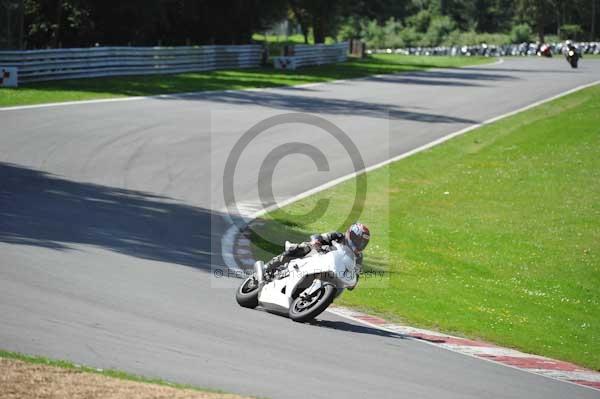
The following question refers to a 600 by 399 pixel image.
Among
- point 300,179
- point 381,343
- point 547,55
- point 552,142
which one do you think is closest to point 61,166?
point 300,179

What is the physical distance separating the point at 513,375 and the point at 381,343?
1478 millimetres

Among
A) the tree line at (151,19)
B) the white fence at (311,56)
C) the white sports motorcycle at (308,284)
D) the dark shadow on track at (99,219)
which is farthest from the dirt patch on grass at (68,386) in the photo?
the white fence at (311,56)

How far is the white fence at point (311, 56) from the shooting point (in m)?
52.9

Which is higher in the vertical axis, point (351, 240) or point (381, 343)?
point (351, 240)

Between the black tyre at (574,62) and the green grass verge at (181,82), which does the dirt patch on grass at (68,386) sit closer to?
the green grass verge at (181,82)

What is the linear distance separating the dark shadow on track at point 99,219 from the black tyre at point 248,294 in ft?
6.55

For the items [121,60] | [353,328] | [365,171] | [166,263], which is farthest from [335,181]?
[121,60]

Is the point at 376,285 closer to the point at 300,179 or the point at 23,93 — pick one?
the point at 300,179

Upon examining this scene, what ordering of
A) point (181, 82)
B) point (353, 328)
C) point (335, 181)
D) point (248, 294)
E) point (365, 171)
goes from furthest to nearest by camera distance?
point (181, 82), point (365, 171), point (335, 181), point (248, 294), point (353, 328)

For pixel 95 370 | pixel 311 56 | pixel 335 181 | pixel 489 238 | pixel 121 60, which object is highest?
pixel 121 60

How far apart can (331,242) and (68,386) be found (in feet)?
14.7

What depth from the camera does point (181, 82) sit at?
40.4 metres

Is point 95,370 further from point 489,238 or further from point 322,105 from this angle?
point 322,105

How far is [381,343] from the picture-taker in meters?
11.1
